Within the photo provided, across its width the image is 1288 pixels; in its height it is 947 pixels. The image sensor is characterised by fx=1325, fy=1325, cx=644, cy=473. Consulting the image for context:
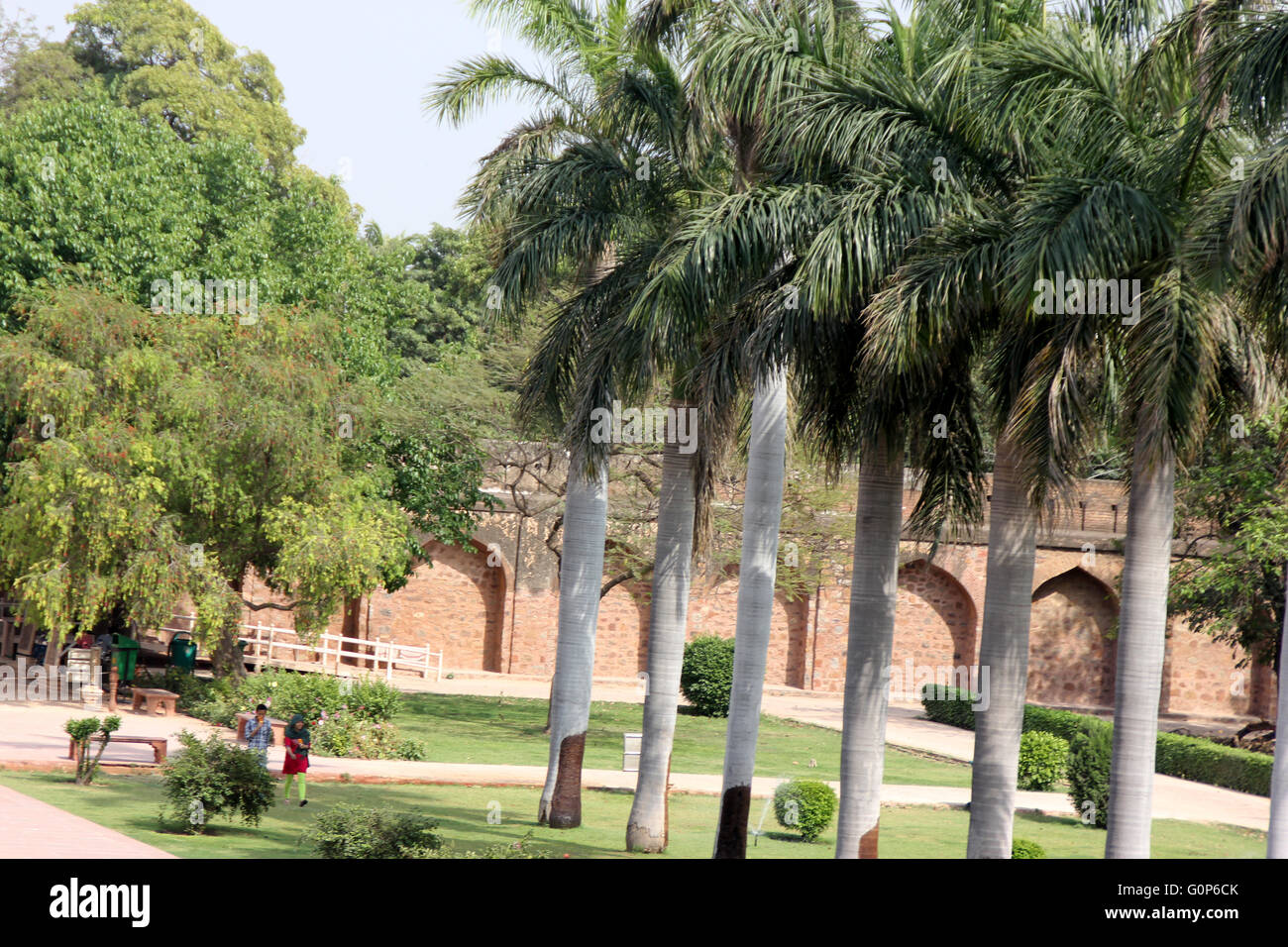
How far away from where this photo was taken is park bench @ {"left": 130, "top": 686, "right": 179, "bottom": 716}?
21.0 meters

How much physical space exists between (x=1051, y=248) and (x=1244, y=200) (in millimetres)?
1305

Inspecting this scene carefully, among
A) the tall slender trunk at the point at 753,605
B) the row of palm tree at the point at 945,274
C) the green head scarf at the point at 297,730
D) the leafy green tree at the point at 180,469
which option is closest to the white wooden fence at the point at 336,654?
the leafy green tree at the point at 180,469

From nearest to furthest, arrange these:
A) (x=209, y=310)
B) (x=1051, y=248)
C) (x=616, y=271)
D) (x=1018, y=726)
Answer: (x=1051, y=248), (x=1018, y=726), (x=616, y=271), (x=209, y=310)

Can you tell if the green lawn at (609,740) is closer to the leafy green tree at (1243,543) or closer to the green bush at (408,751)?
the green bush at (408,751)

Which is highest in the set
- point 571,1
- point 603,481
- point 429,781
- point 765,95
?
point 571,1

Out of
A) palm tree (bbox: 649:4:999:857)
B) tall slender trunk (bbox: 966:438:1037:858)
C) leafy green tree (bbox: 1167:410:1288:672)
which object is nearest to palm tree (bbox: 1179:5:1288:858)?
tall slender trunk (bbox: 966:438:1037:858)

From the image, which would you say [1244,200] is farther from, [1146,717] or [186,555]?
[186,555]

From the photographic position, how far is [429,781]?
683 inches

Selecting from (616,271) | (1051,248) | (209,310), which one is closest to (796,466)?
(209,310)

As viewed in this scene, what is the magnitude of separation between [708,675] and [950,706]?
652 cm

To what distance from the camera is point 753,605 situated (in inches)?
496

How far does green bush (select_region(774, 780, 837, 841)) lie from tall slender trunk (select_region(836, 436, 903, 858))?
15.0ft

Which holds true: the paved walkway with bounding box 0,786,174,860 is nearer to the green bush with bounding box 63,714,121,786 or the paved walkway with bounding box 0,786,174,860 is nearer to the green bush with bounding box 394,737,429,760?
the green bush with bounding box 63,714,121,786
